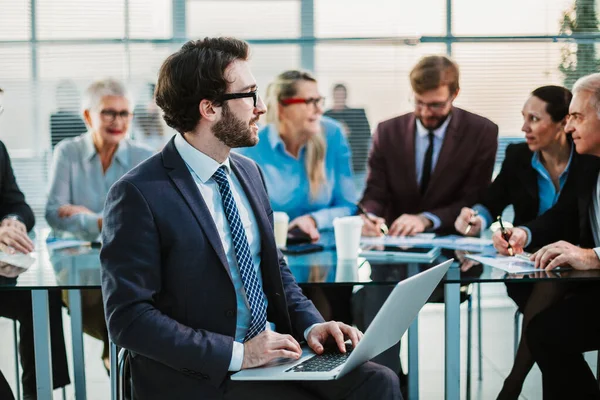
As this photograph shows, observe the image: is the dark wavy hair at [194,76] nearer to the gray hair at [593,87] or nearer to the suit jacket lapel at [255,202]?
the suit jacket lapel at [255,202]

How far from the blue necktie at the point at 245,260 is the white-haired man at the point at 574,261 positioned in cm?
91

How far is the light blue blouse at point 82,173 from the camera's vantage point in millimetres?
3186

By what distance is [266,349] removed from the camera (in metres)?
1.62

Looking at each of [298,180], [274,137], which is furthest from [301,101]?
[298,180]

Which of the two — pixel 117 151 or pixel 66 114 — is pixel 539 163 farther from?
pixel 66 114

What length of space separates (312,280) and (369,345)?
22.8 inches

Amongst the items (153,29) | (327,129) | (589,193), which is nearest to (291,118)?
(327,129)

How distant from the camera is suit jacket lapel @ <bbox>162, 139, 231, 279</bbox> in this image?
1.68m

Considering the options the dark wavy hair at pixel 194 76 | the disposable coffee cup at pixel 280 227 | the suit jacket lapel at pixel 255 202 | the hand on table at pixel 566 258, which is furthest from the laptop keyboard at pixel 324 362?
the disposable coffee cup at pixel 280 227

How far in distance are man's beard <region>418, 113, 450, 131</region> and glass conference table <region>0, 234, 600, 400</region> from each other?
100 centimetres

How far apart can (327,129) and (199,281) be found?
1.76 metres

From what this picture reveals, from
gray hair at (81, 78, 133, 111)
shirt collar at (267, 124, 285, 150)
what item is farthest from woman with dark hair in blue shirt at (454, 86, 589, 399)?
gray hair at (81, 78, 133, 111)

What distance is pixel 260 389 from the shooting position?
1660 millimetres

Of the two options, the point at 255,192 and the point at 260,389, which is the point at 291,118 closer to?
the point at 255,192
